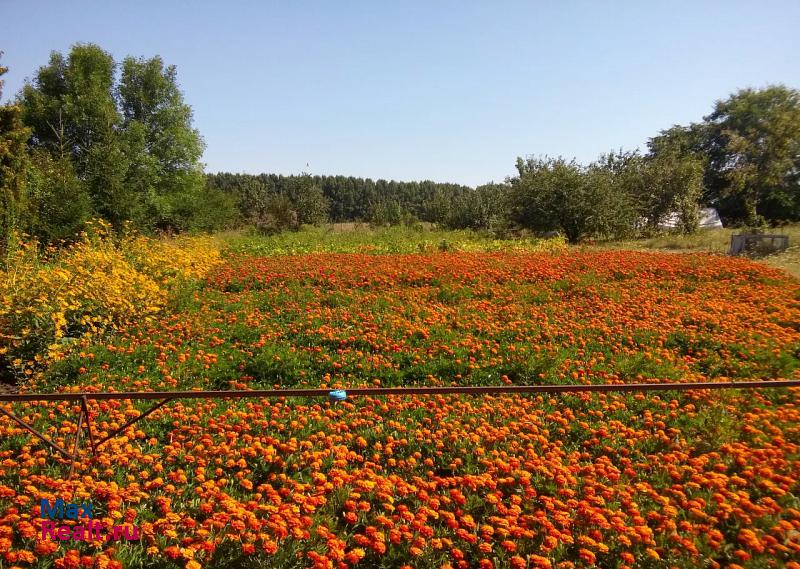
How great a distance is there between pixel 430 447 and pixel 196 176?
31.9m

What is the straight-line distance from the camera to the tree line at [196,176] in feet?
49.2

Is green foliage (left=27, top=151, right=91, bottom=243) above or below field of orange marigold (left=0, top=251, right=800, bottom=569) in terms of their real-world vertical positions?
above

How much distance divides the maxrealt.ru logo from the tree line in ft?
36.7

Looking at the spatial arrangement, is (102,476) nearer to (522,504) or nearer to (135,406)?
(135,406)

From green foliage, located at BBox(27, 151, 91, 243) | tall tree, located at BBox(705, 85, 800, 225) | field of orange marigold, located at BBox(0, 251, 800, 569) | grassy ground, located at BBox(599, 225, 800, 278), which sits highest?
tall tree, located at BBox(705, 85, 800, 225)

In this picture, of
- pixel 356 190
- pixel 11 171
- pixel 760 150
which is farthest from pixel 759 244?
pixel 356 190

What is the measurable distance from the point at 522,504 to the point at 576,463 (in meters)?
0.66

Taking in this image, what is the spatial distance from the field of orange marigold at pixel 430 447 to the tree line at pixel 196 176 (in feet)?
31.2

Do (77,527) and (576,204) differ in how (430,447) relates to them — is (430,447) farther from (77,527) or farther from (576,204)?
(576,204)

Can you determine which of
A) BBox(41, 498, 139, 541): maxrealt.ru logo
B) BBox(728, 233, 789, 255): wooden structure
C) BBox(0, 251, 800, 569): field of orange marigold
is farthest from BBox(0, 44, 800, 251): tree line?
BBox(41, 498, 139, 541): maxrealt.ru logo

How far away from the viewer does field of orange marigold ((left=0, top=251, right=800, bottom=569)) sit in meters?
2.45

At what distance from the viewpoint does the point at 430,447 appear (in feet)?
11.9

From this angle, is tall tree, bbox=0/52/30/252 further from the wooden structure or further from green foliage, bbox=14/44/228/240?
the wooden structure

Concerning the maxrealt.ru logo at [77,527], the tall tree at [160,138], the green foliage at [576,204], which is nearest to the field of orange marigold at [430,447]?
the maxrealt.ru logo at [77,527]
